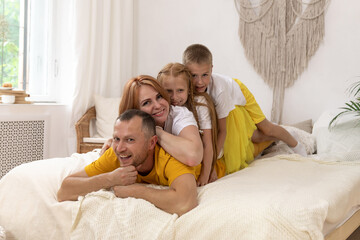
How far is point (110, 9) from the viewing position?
14.2 ft

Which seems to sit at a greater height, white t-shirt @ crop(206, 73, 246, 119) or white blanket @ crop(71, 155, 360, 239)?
white t-shirt @ crop(206, 73, 246, 119)

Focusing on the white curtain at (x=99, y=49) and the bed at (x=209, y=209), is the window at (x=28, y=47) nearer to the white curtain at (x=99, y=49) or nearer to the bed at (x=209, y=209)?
the white curtain at (x=99, y=49)

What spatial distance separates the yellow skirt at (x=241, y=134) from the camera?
2.27 meters

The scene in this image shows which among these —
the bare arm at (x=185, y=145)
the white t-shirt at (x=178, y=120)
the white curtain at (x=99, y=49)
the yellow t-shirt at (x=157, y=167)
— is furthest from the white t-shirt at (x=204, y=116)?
the white curtain at (x=99, y=49)

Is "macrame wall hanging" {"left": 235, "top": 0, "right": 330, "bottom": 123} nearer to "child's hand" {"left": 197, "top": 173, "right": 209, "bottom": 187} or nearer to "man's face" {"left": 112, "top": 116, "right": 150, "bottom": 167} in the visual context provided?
"child's hand" {"left": 197, "top": 173, "right": 209, "bottom": 187}

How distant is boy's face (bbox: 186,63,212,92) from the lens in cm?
211

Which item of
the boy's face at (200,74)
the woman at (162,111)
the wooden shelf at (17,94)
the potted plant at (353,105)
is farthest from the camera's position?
the wooden shelf at (17,94)

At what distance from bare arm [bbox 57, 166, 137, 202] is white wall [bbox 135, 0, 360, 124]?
2.50 metres

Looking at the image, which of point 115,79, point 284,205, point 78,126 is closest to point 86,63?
point 115,79

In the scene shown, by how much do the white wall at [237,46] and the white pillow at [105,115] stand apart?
0.87 meters

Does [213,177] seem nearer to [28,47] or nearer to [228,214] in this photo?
[228,214]

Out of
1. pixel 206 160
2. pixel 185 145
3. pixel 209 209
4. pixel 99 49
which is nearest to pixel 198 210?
pixel 209 209

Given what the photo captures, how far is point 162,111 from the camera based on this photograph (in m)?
1.84

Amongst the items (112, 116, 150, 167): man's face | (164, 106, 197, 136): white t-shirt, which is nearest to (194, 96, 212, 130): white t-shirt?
(164, 106, 197, 136): white t-shirt
